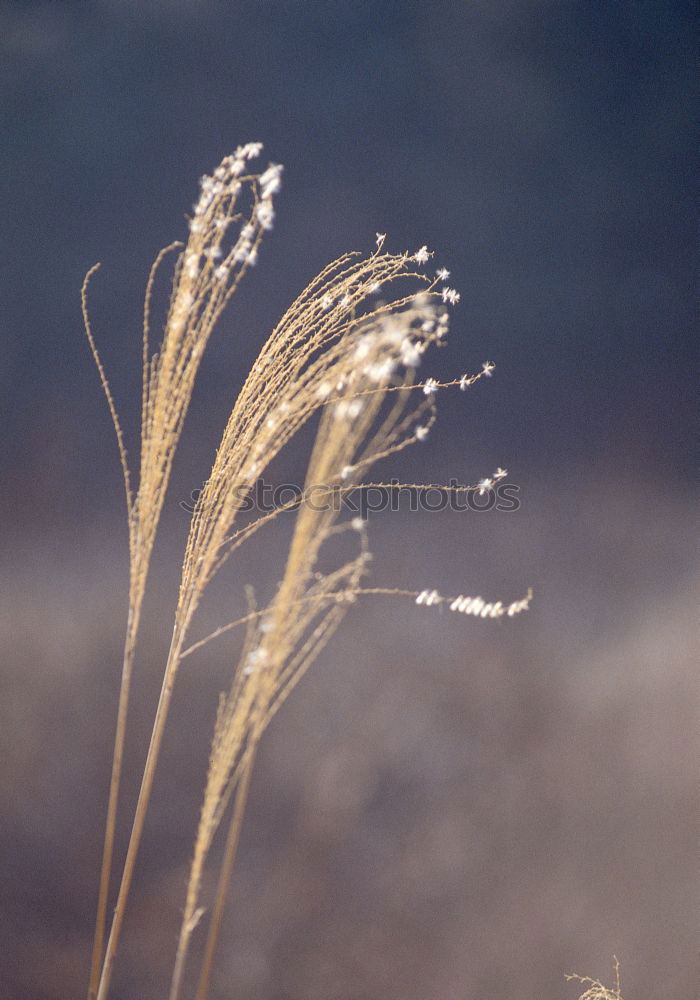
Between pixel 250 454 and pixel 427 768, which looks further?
pixel 427 768

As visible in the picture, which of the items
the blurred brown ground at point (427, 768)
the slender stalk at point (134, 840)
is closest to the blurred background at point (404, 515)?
the blurred brown ground at point (427, 768)

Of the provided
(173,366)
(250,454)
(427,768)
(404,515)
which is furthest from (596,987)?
(173,366)

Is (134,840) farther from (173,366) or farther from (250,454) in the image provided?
(173,366)

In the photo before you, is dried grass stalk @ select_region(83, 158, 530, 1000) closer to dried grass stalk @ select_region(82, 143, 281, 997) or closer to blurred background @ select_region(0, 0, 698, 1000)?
dried grass stalk @ select_region(82, 143, 281, 997)

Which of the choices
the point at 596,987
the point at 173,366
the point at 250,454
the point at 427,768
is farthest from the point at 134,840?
the point at 596,987

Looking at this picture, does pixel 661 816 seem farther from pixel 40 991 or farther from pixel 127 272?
pixel 127 272

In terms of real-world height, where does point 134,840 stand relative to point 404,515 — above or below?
below

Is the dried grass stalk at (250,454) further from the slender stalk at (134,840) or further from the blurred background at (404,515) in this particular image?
the blurred background at (404,515)

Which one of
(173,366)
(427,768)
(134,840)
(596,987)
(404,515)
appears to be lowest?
(596,987)

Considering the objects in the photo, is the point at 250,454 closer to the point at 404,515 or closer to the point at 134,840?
the point at 134,840
